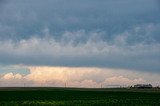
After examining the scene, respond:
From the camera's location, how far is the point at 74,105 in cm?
7025

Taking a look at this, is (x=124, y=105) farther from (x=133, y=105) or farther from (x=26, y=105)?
(x=26, y=105)

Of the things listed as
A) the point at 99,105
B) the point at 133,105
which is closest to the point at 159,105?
the point at 133,105

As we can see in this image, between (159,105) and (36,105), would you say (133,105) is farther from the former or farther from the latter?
(36,105)

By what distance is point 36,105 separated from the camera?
70.1 metres

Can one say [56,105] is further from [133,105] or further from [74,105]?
[133,105]

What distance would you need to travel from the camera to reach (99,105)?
7038cm

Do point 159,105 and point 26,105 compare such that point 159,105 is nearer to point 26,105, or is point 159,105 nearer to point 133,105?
point 133,105

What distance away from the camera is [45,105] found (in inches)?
2761

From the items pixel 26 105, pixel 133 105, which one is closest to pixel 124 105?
pixel 133 105

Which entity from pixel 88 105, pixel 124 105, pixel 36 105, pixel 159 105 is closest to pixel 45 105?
pixel 36 105

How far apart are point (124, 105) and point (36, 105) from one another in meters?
14.1

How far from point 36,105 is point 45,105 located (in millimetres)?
1444

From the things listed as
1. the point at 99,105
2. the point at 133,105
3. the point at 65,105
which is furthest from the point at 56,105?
the point at 133,105

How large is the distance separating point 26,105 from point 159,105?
21229 mm
